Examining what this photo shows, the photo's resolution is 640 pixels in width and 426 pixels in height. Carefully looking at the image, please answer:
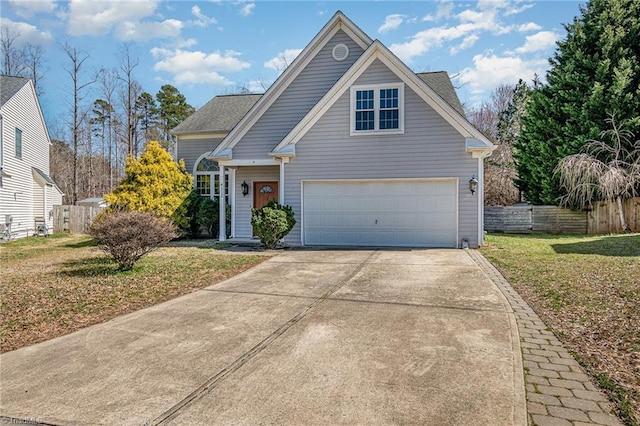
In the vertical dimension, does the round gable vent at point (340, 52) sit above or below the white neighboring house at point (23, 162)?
above

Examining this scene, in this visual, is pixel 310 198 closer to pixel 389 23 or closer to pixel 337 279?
pixel 337 279

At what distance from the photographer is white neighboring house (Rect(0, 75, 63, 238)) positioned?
1664cm

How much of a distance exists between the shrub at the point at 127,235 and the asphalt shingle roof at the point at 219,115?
8745 millimetres

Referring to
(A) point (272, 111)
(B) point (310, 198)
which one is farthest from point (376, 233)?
(A) point (272, 111)

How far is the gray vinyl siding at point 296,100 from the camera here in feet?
44.4

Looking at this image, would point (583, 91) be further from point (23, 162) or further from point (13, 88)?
point (23, 162)

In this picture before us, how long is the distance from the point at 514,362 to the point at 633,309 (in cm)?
290

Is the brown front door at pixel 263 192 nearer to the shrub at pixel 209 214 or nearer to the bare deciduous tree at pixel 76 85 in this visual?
the shrub at pixel 209 214

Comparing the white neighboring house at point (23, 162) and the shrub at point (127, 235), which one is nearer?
the shrub at point (127, 235)

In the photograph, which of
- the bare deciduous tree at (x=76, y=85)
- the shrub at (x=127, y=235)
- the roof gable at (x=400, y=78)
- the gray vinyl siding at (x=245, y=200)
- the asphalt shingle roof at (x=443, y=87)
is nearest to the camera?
the shrub at (x=127, y=235)

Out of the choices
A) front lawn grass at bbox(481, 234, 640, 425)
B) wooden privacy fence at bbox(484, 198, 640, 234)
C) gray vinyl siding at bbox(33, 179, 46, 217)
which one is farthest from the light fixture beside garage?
gray vinyl siding at bbox(33, 179, 46, 217)

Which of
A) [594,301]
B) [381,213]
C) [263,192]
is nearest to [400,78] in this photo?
[381,213]

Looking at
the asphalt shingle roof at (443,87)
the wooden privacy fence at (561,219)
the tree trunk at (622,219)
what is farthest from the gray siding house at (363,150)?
the tree trunk at (622,219)

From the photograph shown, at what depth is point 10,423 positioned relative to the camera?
283 cm
